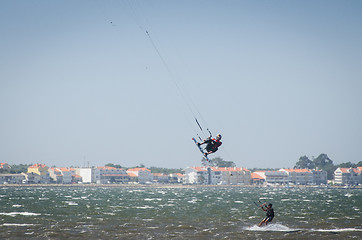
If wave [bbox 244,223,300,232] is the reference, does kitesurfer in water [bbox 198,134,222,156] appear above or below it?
above

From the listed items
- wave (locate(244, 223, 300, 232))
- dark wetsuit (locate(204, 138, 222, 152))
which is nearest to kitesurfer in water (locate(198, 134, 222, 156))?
dark wetsuit (locate(204, 138, 222, 152))

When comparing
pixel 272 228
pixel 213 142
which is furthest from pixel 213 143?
pixel 272 228

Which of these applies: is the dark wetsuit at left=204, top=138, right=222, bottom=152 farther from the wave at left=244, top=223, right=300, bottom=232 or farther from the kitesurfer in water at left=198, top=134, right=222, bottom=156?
the wave at left=244, top=223, right=300, bottom=232

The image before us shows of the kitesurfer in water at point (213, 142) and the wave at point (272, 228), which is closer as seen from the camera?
the kitesurfer in water at point (213, 142)

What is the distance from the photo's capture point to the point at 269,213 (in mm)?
37125

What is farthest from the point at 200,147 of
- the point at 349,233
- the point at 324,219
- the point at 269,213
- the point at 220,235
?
the point at 324,219

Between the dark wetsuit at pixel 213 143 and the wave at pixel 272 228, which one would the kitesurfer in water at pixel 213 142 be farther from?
the wave at pixel 272 228

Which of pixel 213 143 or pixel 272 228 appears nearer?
pixel 213 143

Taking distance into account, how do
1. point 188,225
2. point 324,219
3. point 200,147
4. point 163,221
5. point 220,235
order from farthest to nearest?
point 324,219
point 163,221
point 188,225
point 220,235
point 200,147

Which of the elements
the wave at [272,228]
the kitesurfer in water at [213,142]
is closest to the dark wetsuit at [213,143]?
the kitesurfer in water at [213,142]

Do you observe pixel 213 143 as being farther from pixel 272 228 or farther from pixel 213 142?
pixel 272 228

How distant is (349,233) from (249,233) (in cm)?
685

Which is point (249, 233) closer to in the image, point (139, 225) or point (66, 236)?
point (139, 225)

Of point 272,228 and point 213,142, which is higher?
point 213,142
